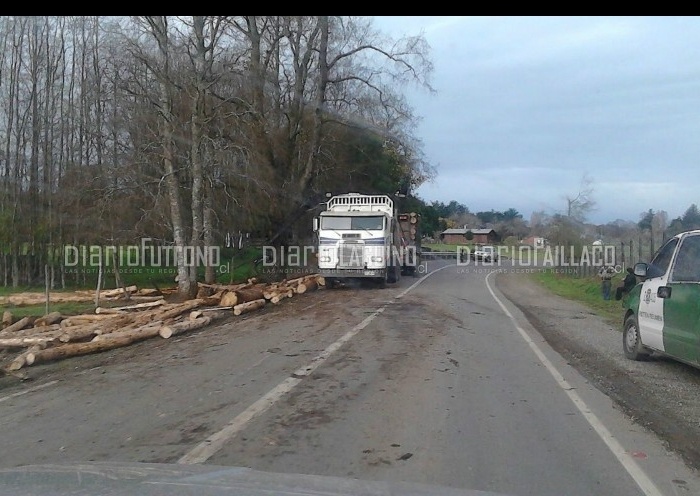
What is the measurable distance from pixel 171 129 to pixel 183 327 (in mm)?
12480

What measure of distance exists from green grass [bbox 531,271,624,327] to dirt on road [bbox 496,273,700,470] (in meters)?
1.89

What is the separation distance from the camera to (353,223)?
27.2 metres

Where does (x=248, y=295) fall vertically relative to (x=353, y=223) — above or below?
below

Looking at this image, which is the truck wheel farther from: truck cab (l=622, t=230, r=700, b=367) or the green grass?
truck cab (l=622, t=230, r=700, b=367)

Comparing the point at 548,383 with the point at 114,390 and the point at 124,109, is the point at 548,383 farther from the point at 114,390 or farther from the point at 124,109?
the point at 124,109

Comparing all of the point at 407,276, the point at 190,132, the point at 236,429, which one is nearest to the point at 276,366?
the point at 236,429

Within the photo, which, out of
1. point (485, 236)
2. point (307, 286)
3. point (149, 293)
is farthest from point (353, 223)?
point (485, 236)

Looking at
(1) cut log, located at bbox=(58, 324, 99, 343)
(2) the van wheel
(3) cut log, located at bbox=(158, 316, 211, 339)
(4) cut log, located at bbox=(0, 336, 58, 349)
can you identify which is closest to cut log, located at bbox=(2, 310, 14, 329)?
(4) cut log, located at bbox=(0, 336, 58, 349)

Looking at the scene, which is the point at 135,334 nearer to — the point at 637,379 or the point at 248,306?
the point at 248,306

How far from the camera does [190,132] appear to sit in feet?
87.0

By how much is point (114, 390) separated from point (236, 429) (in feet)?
9.80

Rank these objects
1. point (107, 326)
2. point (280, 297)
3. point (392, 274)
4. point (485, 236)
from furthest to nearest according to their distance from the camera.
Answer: point (485, 236) → point (392, 274) → point (280, 297) → point (107, 326)

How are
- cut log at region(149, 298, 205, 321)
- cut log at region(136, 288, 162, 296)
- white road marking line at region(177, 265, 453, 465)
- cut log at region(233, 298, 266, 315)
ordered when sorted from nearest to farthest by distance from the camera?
white road marking line at region(177, 265, 453, 465) → cut log at region(149, 298, 205, 321) → cut log at region(233, 298, 266, 315) → cut log at region(136, 288, 162, 296)

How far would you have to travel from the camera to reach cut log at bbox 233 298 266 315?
1830 centimetres
